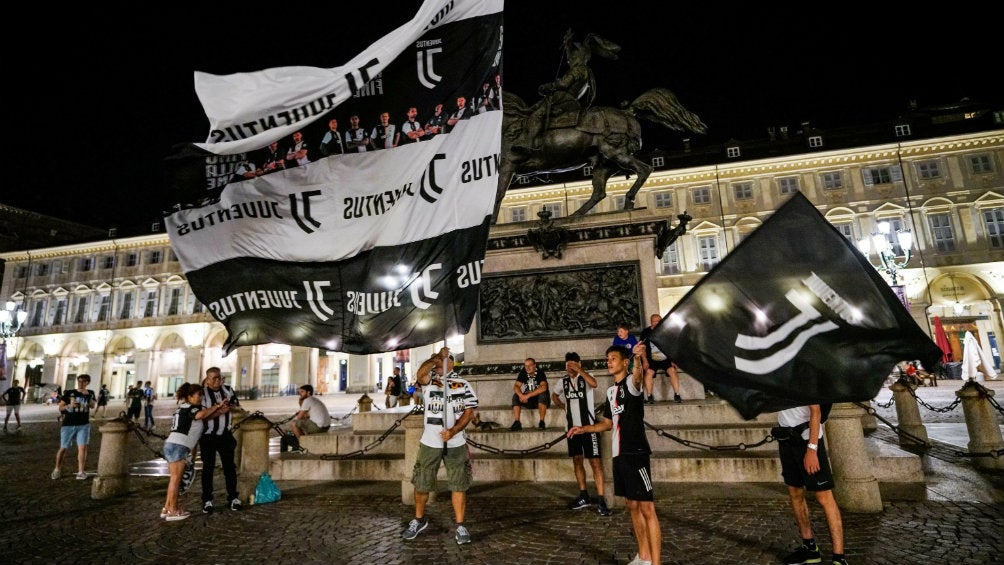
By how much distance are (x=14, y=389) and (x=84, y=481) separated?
46.0 feet

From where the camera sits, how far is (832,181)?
3662 cm

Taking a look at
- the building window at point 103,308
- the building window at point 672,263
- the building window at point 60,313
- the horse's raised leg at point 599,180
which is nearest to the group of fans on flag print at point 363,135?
the horse's raised leg at point 599,180

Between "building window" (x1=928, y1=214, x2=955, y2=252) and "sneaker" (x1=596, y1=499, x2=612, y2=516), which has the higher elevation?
"building window" (x1=928, y1=214, x2=955, y2=252)

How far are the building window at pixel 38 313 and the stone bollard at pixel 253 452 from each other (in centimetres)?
6203

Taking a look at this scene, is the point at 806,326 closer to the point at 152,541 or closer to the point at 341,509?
the point at 341,509

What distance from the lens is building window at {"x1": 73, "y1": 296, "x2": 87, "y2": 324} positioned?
5044cm

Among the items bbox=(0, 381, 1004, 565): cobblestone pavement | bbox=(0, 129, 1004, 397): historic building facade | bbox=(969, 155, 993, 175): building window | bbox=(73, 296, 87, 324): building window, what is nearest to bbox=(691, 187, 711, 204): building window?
bbox=(0, 129, 1004, 397): historic building facade

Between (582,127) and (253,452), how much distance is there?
8.15 meters

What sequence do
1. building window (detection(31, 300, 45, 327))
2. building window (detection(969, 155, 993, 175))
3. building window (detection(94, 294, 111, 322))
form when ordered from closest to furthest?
building window (detection(969, 155, 993, 175))
building window (detection(94, 294, 111, 322))
building window (detection(31, 300, 45, 327))

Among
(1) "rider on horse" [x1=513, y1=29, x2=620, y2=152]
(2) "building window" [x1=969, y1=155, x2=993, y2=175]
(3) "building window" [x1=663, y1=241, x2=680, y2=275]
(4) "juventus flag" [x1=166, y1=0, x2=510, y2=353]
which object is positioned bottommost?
(4) "juventus flag" [x1=166, y1=0, x2=510, y2=353]

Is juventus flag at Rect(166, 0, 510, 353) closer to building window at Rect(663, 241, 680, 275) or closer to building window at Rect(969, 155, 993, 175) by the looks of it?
building window at Rect(663, 241, 680, 275)

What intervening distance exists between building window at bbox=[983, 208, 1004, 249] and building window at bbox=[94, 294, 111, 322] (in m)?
72.8

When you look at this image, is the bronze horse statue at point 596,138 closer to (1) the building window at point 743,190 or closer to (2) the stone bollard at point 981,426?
(2) the stone bollard at point 981,426

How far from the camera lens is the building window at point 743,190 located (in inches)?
1494
